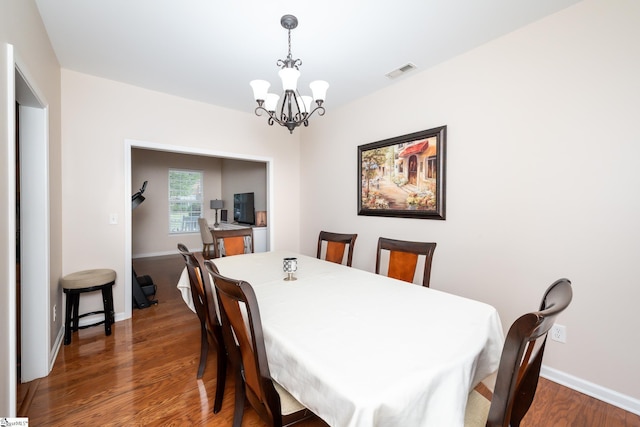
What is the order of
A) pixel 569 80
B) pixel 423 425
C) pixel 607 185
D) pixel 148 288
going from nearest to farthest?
1. pixel 423 425
2. pixel 607 185
3. pixel 569 80
4. pixel 148 288

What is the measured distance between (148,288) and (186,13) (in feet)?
11.2

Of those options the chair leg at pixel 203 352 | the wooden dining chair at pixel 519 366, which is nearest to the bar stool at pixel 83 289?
the chair leg at pixel 203 352

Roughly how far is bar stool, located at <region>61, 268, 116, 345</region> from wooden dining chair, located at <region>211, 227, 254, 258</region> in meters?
1.05

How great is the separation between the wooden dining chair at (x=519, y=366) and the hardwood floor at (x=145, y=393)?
35.6 inches

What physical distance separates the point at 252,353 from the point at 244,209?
5.90 m

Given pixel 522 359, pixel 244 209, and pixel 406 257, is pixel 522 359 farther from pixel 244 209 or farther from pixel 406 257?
pixel 244 209

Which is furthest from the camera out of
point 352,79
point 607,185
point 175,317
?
point 175,317

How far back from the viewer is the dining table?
80 centimetres

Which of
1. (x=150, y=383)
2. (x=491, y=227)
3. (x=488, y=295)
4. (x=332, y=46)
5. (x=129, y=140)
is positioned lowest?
(x=150, y=383)

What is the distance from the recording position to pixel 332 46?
231cm

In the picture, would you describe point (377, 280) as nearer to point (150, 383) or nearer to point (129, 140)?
point (150, 383)

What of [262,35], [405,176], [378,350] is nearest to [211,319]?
[378,350]

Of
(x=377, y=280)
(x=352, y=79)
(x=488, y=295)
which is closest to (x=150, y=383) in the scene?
(x=377, y=280)

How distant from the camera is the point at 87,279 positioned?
8.55 ft
